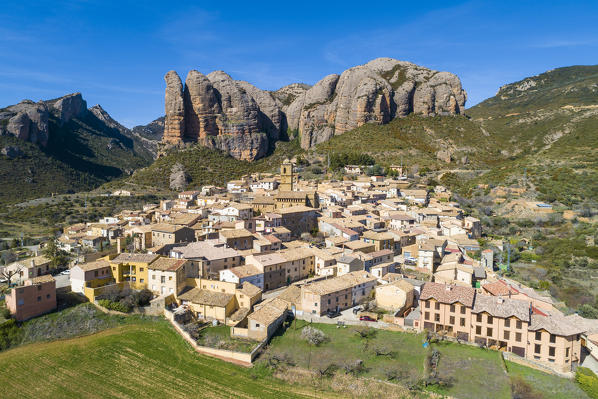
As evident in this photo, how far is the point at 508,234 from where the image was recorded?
5900 centimetres

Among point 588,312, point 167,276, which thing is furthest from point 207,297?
point 588,312

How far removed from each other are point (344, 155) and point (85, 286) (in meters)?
70.4

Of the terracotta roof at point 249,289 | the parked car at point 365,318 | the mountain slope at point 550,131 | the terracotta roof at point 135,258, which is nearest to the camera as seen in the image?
the parked car at point 365,318

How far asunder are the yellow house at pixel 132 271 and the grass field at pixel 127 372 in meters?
4.99

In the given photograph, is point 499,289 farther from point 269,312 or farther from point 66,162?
point 66,162

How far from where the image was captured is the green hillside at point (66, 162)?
109250mm

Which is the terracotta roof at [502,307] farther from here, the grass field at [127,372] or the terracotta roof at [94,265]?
the terracotta roof at [94,265]

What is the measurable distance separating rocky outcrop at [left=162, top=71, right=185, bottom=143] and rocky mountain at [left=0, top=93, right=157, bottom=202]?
32.3m

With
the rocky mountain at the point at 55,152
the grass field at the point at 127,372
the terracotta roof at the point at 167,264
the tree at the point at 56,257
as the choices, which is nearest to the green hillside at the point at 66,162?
the rocky mountain at the point at 55,152

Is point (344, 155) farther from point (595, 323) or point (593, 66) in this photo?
point (593, 66)

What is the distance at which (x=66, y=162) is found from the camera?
455 ft

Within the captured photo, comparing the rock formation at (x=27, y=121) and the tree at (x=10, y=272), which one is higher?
the rock formation at (x=27, y=121)

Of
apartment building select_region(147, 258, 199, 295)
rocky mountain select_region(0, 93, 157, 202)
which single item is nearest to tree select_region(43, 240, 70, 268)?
apartment building select_region(147, 258, 199, 295)

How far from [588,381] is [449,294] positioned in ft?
32.7
